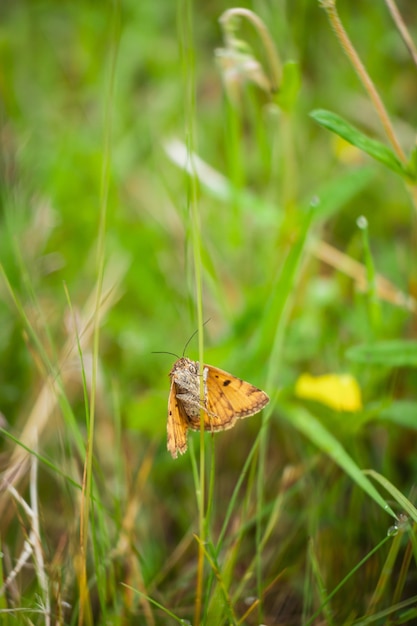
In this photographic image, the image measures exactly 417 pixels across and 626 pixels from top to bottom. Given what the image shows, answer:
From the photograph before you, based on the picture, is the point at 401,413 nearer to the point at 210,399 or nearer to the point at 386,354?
the point at 386,354

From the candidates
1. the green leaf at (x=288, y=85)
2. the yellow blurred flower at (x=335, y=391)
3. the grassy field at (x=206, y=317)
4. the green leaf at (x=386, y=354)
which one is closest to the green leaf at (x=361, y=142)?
the grassy field at (x=206, y=317)

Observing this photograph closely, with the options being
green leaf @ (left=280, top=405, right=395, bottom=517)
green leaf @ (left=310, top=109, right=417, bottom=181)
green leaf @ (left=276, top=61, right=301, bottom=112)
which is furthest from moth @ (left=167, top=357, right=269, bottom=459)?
green leaf @ (left=276, top=61, right=301, bottom=112)

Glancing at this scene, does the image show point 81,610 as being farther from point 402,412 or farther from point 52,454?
point 402,412

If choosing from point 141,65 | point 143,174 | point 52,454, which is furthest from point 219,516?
point 141,65

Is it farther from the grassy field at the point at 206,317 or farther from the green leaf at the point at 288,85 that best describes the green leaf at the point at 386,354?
the green leaf at the point at 288,85

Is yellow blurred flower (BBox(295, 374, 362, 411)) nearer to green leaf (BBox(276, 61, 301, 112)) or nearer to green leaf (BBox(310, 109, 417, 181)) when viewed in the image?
green leaf (BBox(310, 109, 417, 181))

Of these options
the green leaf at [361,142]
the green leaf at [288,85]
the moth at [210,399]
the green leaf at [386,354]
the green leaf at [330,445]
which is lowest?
the green leaf at [330,445]
